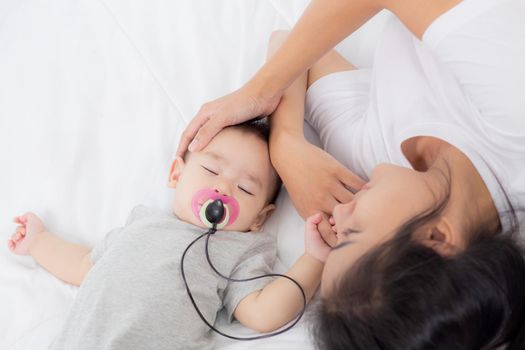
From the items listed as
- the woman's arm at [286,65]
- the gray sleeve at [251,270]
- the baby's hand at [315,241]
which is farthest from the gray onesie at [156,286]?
the woman's arm at [286,65]

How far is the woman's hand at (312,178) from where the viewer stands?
120cm

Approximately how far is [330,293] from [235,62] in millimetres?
821

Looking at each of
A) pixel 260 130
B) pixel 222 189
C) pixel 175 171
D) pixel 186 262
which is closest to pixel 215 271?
pixel 186 262

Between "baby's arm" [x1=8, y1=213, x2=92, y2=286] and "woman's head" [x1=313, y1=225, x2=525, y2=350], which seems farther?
"baby's arm" [x1=8, y1=213, x2=92, y2=286]

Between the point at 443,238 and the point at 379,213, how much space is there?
0.35ft

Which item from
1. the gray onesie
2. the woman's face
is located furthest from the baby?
the woman's face

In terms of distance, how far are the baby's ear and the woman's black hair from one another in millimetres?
562

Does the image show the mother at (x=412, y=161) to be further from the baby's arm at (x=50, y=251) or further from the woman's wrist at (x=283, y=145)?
the baby's arm at (x=50, y=251)

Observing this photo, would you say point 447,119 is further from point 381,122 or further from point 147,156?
point 147,156

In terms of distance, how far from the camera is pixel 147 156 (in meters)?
1.40

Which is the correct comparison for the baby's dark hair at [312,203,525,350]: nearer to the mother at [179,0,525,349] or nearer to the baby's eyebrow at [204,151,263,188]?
the mother at [179,0,525,349]

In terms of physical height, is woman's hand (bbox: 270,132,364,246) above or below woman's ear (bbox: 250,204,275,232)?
above

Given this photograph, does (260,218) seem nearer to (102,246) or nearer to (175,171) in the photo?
(175,171)

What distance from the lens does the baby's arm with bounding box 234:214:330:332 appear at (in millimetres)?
1113
